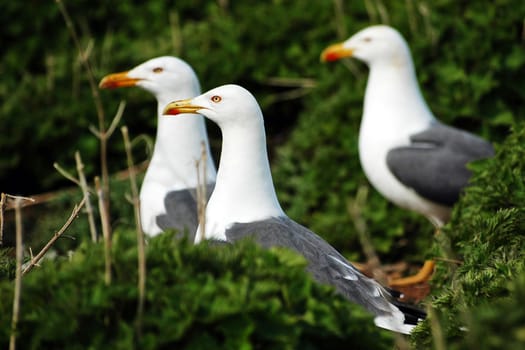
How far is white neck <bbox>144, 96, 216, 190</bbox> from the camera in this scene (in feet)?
19.6

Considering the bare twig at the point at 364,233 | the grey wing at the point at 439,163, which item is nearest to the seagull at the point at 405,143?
the grey wing at the point at 439,163

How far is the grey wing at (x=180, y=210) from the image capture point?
5625 millimetres

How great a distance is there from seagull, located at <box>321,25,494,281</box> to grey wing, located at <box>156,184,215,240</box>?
1.86 metres

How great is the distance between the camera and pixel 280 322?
9.08ft

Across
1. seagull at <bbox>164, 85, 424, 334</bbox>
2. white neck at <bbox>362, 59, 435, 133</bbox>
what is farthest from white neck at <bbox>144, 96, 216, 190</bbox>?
white neck at <bbox>362, 59, 435, 133</bbox>

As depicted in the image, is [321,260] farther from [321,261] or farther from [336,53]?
[336,53]

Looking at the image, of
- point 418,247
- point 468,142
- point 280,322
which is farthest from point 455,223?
point 280,322

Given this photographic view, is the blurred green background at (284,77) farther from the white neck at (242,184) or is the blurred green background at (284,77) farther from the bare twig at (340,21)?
the white neck at (242,184)

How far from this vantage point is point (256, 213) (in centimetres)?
448

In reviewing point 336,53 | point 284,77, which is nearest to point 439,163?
point 336,53

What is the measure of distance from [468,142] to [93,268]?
457 centimetres

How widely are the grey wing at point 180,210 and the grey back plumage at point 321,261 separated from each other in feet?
4.13

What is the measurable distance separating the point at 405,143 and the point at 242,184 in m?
2.89

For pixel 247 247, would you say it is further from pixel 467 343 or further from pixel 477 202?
pixel 477 202
